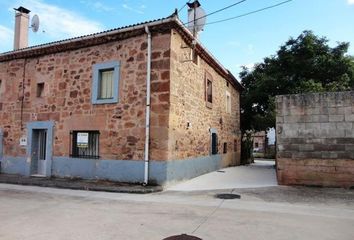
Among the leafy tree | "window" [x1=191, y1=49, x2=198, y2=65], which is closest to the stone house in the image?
"window" [x1=191, y1=49, x2=198, y2=65]

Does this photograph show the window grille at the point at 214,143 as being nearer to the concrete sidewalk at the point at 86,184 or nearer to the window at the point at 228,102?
the window at the point at 228,102

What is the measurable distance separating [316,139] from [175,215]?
6023mm

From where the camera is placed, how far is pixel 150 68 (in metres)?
10.4

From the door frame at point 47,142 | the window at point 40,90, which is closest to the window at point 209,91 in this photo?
the door frame at point 47,142

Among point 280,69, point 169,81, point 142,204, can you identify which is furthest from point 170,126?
point 280,69

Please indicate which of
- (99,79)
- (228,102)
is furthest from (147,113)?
(228,102)

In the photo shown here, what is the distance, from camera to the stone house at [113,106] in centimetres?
1020

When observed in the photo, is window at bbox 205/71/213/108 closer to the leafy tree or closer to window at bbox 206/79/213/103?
window at bbox 206/79/213/103

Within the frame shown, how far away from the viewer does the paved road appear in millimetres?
5102

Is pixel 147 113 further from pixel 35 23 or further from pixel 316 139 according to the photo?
pixel 35 23

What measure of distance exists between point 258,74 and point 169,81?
43.0ft

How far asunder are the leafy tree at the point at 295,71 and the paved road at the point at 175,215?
10.7 metres

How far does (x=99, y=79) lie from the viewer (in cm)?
1141

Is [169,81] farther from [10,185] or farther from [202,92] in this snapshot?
[10,185]
